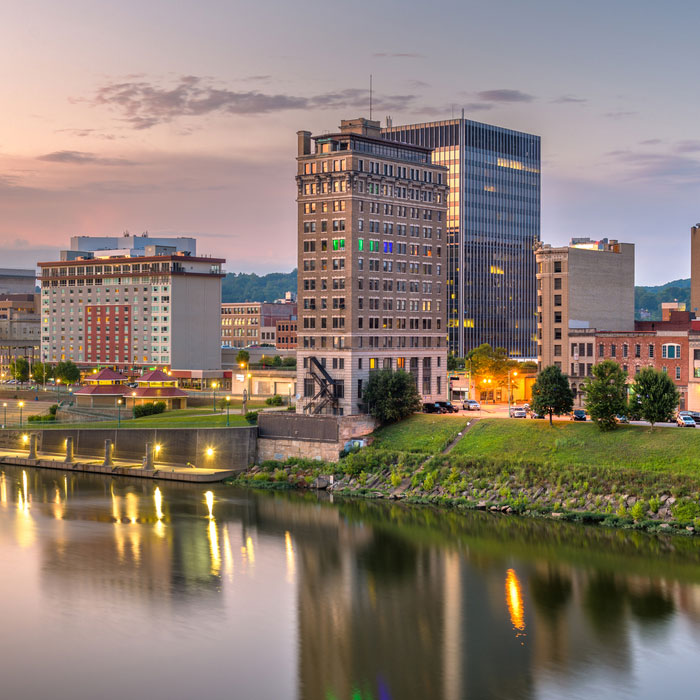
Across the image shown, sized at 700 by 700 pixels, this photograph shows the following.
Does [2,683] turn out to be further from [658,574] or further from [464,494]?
[464,494]

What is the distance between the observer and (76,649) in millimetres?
54375

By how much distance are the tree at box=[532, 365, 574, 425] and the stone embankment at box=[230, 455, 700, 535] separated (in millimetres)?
10003

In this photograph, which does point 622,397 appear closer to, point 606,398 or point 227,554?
point 606,398

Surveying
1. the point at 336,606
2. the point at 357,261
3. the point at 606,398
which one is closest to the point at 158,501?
the point at 357,261

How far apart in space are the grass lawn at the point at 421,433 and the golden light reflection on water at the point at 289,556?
79.9 feet

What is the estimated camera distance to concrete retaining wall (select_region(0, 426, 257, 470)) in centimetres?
11156

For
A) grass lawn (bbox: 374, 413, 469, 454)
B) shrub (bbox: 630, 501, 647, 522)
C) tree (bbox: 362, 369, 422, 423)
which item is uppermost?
tree (bbox: 362, 369, 422, 423)

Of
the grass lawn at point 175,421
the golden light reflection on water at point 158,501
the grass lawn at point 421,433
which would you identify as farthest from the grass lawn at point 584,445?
the grass lawn at point 175,421

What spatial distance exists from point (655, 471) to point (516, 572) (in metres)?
20.9

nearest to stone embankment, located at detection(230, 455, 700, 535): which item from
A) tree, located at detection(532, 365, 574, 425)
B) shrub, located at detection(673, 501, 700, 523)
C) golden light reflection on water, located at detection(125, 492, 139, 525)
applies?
shrub, located at detection(673, 501, 700, 523)

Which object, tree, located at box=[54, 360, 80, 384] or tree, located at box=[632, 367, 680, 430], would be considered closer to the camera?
tree, located at box=[632, 367, 680, 430]

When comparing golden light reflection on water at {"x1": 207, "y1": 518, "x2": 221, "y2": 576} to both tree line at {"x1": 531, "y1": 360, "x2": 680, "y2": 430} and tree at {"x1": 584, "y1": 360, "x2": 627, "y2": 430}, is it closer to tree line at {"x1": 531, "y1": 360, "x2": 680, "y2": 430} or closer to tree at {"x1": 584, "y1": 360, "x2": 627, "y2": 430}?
tree line at {"x1": 531, "y1": 360, "x2": 680, "y2": 430}

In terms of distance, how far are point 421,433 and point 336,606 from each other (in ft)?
149

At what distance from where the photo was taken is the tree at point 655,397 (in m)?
91.8
